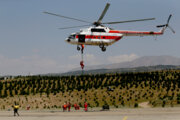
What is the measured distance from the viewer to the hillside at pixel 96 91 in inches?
2315

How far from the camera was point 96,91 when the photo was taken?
214 feet

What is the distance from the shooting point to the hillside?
58.8 metres

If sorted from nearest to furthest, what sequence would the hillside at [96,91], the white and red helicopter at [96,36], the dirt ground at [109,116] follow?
1. the dirt ground at [109,116]
2. the white and red helicopter at [96,36]
3. the hillside at [96,91]

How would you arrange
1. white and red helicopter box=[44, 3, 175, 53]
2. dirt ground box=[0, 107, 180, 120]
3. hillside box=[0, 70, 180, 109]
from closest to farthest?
dirt ground box=[0, 107, 180, 120], white and red helicopter box=[44, 3, 175, 53], hillside box=[0, 70, 180, 109]

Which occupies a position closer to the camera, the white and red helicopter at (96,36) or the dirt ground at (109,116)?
the dirt ground at (109,116)

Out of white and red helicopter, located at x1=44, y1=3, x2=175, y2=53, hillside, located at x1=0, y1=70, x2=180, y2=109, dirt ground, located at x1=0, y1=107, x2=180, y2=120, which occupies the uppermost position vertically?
white and red helicopter, located at x1=44, y1=3, x2=175, y2=53

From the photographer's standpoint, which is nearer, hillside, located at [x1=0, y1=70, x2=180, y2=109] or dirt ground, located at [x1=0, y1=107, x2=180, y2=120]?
dirt ground, located at [x1=0, y1=107, x2=180, y2=120]

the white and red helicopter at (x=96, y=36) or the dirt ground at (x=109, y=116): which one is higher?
the white and red helicopter at (x=96, y=36)

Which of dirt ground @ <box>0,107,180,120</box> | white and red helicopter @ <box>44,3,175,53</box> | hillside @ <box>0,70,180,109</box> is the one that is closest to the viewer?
dirt ground @ <box>0,107,180,120</box>

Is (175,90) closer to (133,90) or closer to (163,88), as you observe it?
(163,88)

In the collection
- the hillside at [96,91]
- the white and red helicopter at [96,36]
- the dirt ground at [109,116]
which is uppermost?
the white and red helicopter at [96,36]

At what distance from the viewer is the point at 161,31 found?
5622 cm

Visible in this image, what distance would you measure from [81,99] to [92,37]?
2101 cm

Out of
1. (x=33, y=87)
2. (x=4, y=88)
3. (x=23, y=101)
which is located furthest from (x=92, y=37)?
(x=4, y=88)
